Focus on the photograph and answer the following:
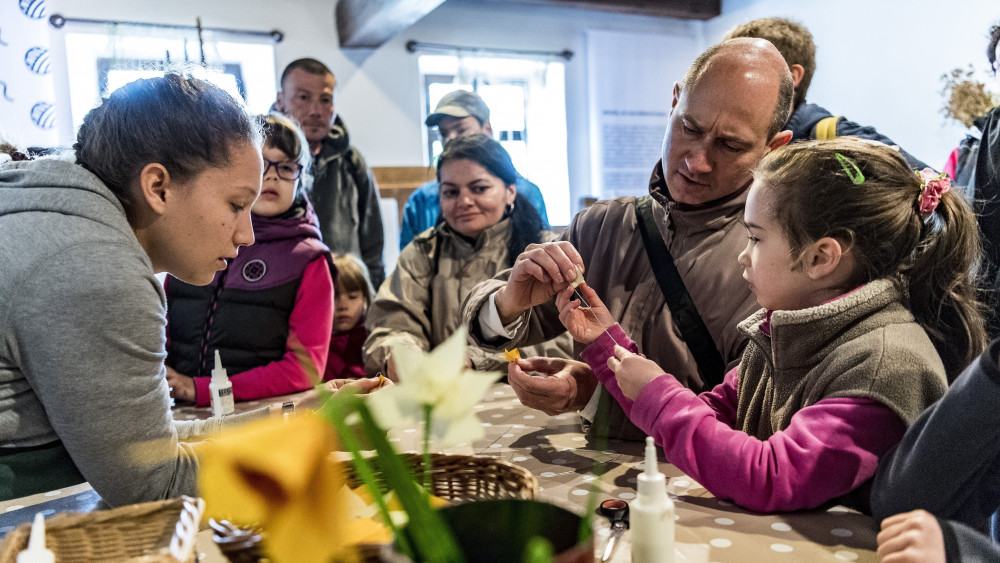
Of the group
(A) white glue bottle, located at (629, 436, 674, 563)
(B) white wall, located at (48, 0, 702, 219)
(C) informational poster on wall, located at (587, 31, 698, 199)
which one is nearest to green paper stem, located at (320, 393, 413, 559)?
(A) white glue bottle, located at (629, 436, 674, 563)

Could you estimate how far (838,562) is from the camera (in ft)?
2.73

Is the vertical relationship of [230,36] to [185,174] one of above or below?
above

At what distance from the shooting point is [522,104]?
654cm

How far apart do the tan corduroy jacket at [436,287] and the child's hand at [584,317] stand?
0.89 meters

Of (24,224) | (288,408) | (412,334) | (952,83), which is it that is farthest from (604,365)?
(952,83)

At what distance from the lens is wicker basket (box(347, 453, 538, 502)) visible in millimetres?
851

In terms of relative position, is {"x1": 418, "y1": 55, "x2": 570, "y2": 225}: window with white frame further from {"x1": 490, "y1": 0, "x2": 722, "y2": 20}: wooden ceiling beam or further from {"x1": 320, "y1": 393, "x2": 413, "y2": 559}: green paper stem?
{"x1": 320, "y1": 393, "x2": 413, "y2": 559}: green paper stem

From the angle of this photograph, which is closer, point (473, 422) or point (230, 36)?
point (473, 422)

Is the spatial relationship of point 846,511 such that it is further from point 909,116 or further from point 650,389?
point 909,116

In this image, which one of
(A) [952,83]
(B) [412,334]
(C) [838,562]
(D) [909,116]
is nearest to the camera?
(C) [838,562]

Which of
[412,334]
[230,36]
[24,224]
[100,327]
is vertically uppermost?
[230,36]

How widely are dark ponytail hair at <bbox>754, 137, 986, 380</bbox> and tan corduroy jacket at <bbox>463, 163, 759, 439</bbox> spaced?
343 millimetres

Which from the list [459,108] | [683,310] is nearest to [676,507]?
[683,310]

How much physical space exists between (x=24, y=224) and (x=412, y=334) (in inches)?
52.7
